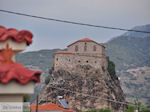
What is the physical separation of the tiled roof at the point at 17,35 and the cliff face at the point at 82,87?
89747 mm

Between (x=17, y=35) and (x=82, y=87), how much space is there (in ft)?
306

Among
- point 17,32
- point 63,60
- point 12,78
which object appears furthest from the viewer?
point 63,60

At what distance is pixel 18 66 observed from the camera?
8.32 meters

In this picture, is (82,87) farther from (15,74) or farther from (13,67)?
(15,74)

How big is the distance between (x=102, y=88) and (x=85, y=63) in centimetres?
714

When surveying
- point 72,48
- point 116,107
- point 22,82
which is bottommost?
point 116,107

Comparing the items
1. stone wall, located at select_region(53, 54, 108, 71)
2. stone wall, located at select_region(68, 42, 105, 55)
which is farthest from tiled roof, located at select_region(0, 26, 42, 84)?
stone wall, located at select_region(68, 42, 105, 55)

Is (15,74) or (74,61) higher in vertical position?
(74,61)

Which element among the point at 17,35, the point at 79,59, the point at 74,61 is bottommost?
the point at 17,35

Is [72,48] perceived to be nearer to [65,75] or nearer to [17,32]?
[65,75]

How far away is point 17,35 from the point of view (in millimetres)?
8391

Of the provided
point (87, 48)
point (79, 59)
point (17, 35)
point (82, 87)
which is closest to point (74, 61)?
point (79, 59)

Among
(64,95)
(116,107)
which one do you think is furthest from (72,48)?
(116,107)

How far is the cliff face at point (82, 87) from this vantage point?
99.3 m
